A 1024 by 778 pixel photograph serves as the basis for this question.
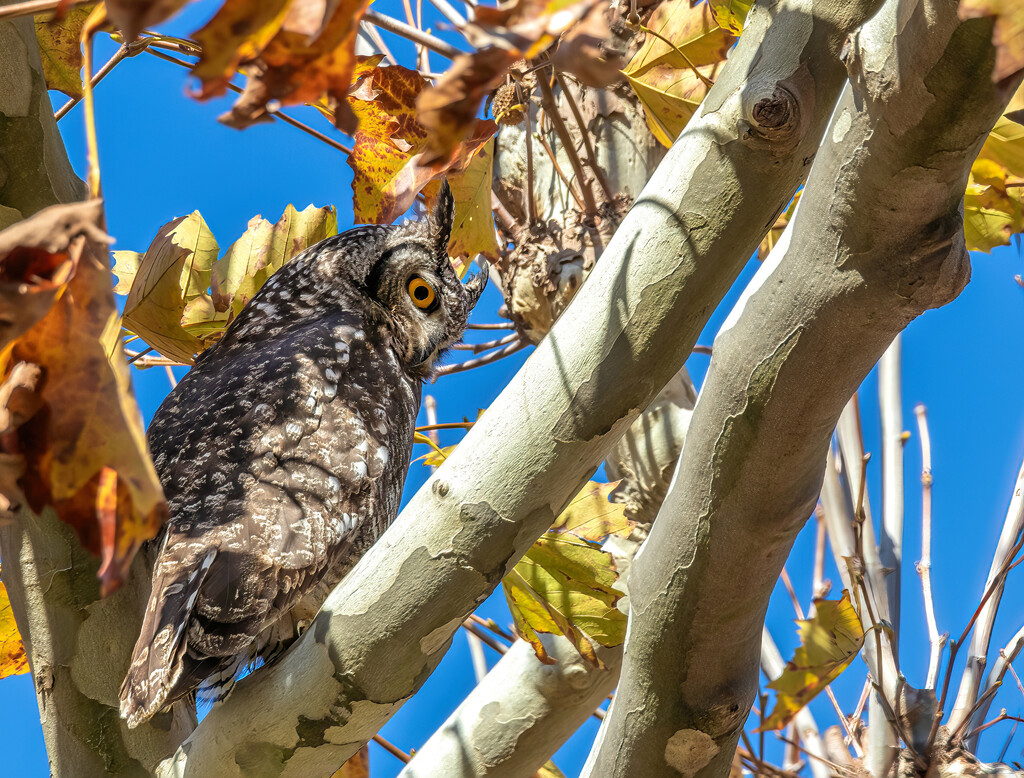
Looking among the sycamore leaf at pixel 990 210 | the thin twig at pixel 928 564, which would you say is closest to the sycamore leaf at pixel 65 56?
the sycamore leaf at pixel 990 210

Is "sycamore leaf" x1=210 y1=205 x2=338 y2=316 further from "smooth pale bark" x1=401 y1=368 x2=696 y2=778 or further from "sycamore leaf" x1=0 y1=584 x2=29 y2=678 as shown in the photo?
"smooth pale bark" x1=401 y1=368 x2=696 y2=778

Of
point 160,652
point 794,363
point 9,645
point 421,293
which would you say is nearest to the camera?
point 794,363

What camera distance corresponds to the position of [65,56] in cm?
173

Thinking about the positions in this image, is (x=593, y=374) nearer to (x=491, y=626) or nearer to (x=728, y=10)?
(x=728, y=10)

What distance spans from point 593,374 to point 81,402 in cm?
60

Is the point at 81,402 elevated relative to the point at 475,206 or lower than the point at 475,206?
lower

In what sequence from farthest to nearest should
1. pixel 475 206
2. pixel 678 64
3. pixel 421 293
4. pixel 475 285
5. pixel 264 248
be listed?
1. pixel 475 285
2. pixel 421 293
3. pixel 264 248
4. pixel 475 206
5. pixel 678 64

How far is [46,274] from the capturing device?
552mm

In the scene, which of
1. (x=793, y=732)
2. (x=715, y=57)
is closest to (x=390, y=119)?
(x=715, y=57)

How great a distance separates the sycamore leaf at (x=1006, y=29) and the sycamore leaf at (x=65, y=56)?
5.57 feet

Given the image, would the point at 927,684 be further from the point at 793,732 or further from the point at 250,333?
the point at 250,333

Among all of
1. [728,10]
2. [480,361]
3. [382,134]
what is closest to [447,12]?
[382,134]

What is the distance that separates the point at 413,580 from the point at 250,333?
3.97 feet

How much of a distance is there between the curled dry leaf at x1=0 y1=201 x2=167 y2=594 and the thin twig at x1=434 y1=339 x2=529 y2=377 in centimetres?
186
